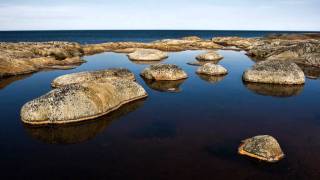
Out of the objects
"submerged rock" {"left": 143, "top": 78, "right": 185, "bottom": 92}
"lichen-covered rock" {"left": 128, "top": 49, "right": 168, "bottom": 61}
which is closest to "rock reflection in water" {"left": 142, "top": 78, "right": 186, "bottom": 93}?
"submerged rock" {"left": 143, "top": 78, "right": 185, "bottom": 92}

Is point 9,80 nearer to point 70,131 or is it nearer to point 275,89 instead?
point 70,131

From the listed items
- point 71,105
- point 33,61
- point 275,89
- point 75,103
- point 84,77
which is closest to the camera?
point 71,105

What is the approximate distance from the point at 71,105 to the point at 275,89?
1846cm

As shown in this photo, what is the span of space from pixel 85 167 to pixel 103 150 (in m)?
2.00

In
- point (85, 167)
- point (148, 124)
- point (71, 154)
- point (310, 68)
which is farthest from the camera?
point (310, 68)

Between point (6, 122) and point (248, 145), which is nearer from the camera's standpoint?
point (248, 145)

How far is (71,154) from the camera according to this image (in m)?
16.3

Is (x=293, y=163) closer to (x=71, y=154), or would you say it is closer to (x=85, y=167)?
(x=85, y=167)

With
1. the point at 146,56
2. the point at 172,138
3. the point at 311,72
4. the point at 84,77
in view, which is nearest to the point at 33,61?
the point at 146,56

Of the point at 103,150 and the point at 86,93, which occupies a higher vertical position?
the point at 86,93

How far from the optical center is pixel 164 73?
3434 cm

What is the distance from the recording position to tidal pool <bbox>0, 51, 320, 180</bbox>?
1454 cm

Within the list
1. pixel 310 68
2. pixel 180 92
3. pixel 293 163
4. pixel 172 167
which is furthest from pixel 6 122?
pixel 310 68

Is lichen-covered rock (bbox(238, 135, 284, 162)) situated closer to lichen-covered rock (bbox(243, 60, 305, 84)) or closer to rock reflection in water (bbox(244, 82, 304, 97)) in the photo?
rock reflection in water (bbox(244, 82, 304, 97))
